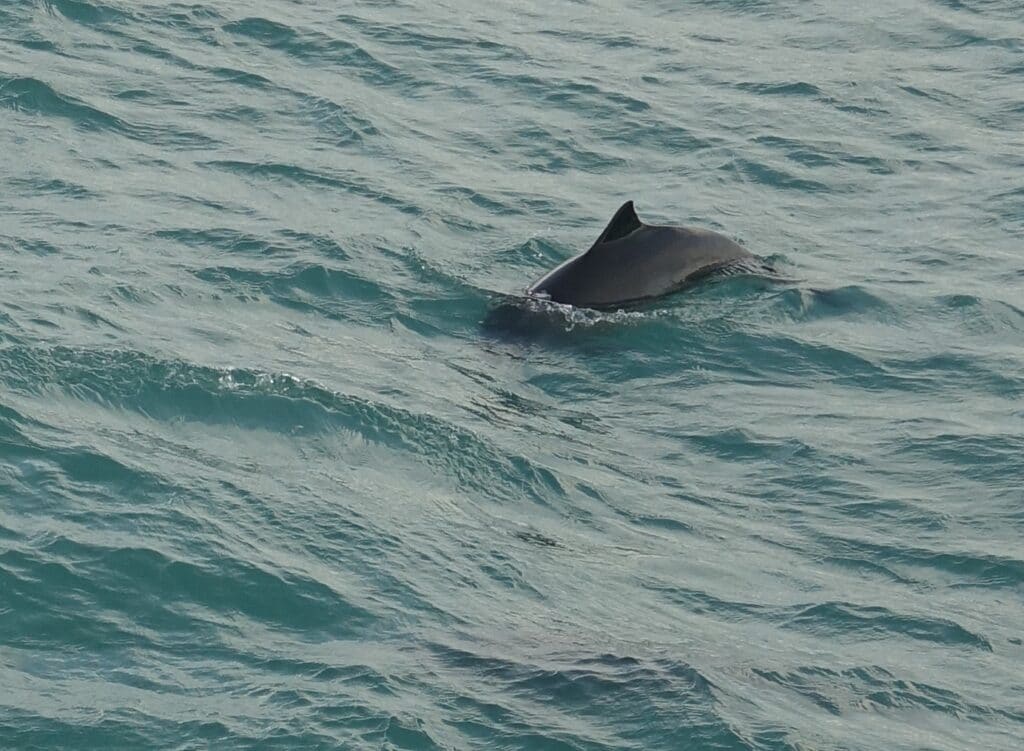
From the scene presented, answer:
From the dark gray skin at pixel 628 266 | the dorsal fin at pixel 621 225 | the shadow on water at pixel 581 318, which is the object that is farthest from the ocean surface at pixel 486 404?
the dorsal fin at pixel 621 225

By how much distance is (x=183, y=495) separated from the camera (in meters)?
12.3

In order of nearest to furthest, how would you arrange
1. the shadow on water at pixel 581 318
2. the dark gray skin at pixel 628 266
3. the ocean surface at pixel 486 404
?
1. the ocean surface at pixel 486 404
2. the shadow on water at pixel 581 318
3. the dark gray skin at pixel 628 266

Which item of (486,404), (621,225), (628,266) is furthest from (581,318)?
(486,404)

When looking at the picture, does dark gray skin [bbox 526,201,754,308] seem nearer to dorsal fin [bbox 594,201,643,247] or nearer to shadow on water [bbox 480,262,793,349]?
dorsal fin [bbox 594,201,643,247]

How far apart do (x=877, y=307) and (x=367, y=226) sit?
527 cm

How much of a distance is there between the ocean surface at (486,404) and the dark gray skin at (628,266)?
26cm

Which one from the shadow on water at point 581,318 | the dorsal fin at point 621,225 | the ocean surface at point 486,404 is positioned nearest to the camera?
the ocean surface at point 486,404

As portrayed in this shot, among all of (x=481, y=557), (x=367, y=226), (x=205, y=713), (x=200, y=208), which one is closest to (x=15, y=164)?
(x=200, y=208)

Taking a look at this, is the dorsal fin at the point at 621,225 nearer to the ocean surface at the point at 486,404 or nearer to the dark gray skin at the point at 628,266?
the dark gray skin at the point at 628,266

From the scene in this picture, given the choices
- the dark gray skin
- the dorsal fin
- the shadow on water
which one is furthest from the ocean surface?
the dorsal fin

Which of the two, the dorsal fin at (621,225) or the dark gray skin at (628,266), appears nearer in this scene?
the dark gray skin at (628,266)

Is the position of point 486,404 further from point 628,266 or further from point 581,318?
point 628,266

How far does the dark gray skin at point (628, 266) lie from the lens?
55.2ft

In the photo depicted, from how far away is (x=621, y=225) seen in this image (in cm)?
1708
